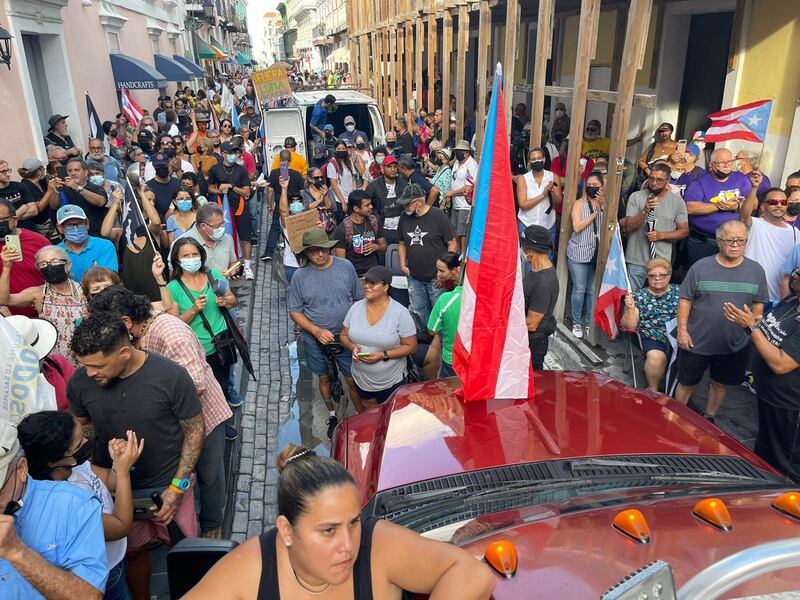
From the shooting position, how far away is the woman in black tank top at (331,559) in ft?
5.29

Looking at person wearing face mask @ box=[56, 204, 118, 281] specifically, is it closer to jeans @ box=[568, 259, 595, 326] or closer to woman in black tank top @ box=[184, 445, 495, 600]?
woman in black tank top @ box=[184, 445, 495, 600]

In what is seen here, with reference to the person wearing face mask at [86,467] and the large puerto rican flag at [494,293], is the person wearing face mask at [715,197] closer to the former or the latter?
the large puerto rican flag at [494,293]

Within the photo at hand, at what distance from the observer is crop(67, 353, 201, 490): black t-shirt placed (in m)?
2.93

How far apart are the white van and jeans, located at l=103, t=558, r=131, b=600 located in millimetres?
9609

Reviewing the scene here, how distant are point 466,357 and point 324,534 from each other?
6.56 feet

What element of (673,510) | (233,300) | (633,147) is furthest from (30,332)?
(633,147)

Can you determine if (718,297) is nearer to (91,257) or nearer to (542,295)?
(542,295)

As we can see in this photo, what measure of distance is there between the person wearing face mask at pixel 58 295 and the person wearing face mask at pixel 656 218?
4891mm

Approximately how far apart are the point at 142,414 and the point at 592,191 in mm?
4846

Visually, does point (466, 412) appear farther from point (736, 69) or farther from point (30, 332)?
point (736, 69)

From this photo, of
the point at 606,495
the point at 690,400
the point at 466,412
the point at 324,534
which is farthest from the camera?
the point at 690,400

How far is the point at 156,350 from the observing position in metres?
3.45

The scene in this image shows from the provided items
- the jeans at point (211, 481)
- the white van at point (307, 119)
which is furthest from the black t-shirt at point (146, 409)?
the white van at point (307, 119)

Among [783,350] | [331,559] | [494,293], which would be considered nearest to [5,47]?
[494,293]
